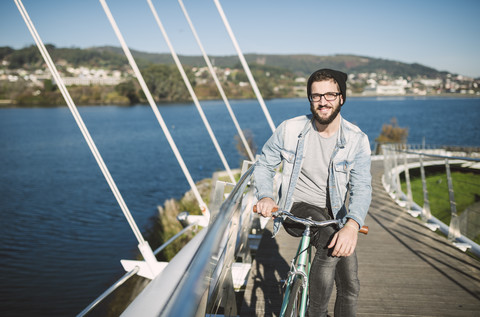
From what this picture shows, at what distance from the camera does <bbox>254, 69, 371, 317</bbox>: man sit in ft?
6.48

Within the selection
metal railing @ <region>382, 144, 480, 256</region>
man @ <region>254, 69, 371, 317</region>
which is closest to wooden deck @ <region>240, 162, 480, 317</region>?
metal railing @ <region>382, 144, 480, 256</region>

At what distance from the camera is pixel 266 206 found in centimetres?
198

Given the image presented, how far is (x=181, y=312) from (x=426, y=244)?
5107 millimetres

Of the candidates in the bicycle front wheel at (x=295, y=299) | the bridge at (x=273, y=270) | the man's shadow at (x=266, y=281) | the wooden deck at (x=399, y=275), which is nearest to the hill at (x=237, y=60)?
the wooden deck at (x=399, y=275)

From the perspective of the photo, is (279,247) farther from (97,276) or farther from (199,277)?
(97,276)

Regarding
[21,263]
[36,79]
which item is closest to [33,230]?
[21,263]

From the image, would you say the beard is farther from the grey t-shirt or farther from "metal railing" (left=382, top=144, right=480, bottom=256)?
→ "metal railing" (left=382, top=144, right=480, bottom=256)

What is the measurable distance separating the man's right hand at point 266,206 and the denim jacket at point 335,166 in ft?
0.31

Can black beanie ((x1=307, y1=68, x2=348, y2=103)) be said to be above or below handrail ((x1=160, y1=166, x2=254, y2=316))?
above

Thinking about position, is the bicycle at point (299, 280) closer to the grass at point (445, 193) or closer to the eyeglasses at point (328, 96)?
the eyeglasses at point (328, 96)

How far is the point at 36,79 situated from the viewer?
9238 centimetres

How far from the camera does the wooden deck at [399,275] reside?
3215 millimetres

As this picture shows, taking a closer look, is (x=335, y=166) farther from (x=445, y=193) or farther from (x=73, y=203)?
(x=445, y=193)

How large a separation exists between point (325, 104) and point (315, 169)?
1.27ft
